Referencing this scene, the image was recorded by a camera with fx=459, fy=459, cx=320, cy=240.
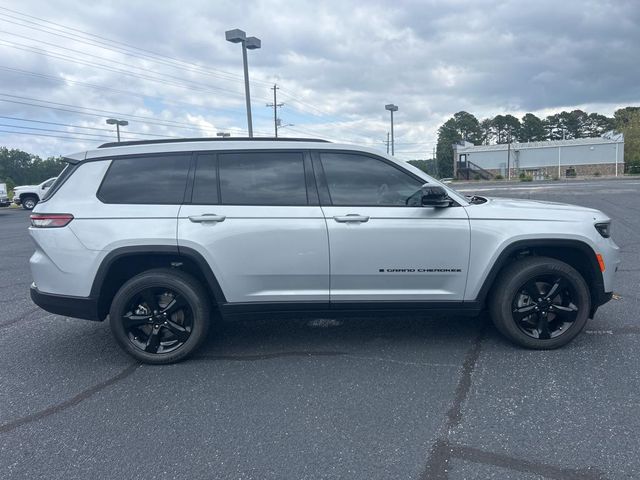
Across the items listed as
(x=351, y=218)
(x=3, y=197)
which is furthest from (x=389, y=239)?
(x=3, y=197)

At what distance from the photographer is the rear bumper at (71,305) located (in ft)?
12.4

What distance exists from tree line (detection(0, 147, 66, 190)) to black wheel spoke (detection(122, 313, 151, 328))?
323 feet

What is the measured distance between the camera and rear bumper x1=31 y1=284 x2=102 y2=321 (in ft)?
12.4

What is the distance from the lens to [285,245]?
147 inches

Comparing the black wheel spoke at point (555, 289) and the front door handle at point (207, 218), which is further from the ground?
the front door handle at point (207, 218)

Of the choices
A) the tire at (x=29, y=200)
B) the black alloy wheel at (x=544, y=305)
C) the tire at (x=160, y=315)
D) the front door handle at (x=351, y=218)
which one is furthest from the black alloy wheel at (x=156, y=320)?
the tire at (x=29, y=200)

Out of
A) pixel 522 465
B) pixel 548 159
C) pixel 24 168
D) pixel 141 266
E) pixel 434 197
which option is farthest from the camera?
pixel 24 168

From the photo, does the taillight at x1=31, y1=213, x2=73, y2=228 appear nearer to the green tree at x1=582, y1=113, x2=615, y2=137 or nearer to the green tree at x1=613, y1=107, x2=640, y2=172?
the green tree at x1=613, y1=107, x2=640, y2=172

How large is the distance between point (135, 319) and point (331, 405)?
1.82m

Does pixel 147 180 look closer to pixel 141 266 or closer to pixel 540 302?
pixel 141 266

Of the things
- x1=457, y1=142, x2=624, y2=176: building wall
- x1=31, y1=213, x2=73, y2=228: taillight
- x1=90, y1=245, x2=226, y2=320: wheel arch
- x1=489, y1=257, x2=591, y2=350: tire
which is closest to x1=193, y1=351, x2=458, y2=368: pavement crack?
x1=90, y1=245, x2=226, y2=320: wheel arch

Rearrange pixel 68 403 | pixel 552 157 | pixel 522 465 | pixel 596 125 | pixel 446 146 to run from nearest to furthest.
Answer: pixel 522 465
pixel 68 403
pixel 552 157
pixel 446 146
pixel 596 125

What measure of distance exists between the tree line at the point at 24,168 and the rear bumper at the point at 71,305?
321 ft

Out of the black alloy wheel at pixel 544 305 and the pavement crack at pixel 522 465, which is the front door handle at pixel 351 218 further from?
the pavement crack at pixel 522 465
